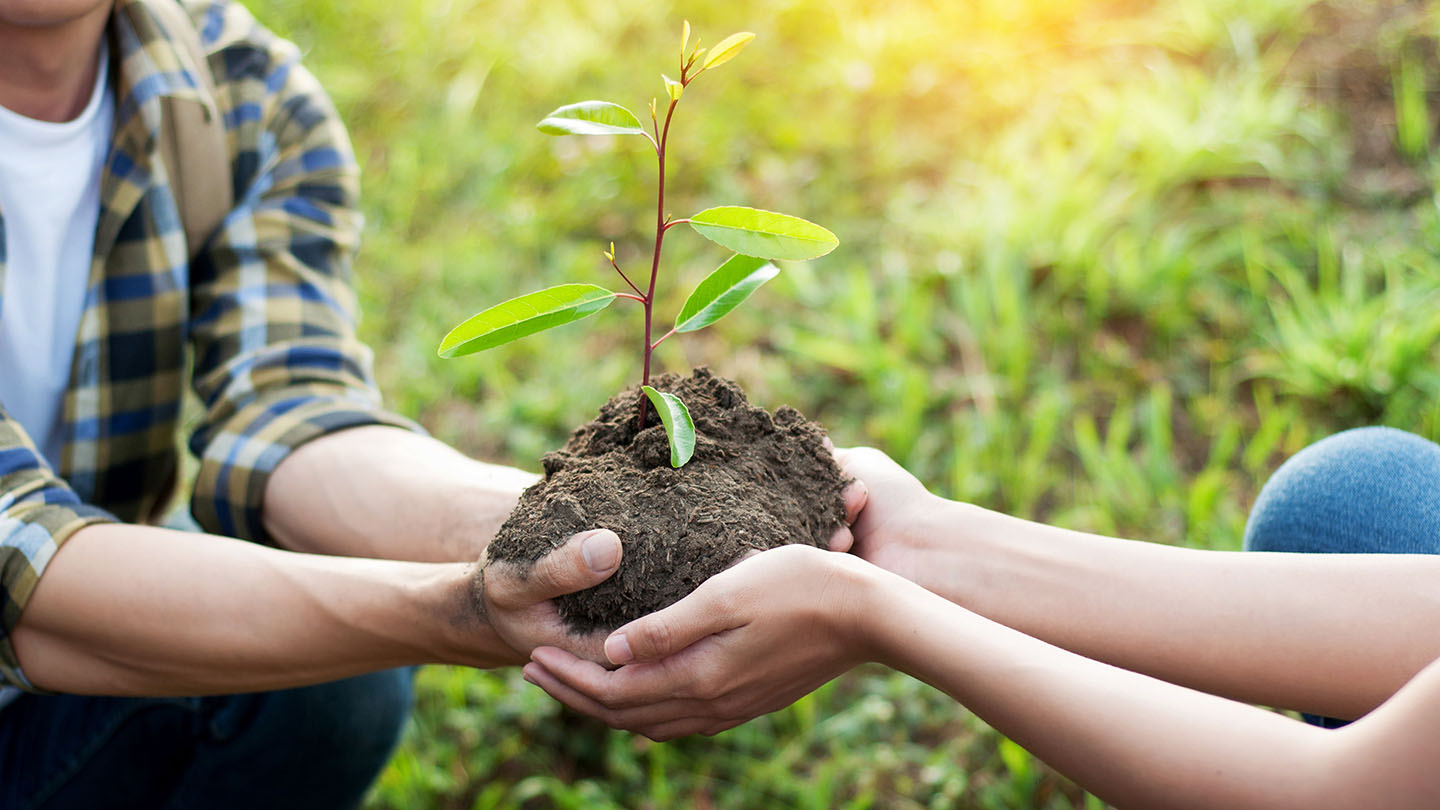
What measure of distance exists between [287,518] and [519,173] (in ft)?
7.52

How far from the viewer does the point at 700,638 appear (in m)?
1.37

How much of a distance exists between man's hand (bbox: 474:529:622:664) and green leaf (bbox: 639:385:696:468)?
0.14 metres

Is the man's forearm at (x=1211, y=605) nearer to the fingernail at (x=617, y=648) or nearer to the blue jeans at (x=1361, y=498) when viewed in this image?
the blue jeans at (x=1361, y=498)

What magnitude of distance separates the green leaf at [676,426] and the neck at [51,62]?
95cm

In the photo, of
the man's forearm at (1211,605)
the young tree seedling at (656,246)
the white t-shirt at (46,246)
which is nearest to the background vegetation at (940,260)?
the man's forearm at (1211,605)

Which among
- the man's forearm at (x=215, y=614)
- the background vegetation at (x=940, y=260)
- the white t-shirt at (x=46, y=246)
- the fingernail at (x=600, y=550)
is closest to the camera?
the fingernail at (x=600, y=550)

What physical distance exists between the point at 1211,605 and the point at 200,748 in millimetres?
A: 1616

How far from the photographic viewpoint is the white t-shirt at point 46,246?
5.36ft

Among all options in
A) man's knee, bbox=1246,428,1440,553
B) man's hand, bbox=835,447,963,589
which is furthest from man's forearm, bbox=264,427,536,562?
man's knee, bbox=1246,428,1440,553

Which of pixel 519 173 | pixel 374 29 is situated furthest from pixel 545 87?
pixel 374 29

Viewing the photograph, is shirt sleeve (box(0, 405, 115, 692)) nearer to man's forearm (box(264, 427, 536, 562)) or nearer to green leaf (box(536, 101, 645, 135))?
man's forearm (box(264, 427, 536, 562))

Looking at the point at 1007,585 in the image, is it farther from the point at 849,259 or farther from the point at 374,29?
the point at 374,29

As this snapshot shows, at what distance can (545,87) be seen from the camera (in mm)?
4051

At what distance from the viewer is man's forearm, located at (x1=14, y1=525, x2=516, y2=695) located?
1436 millimetres
